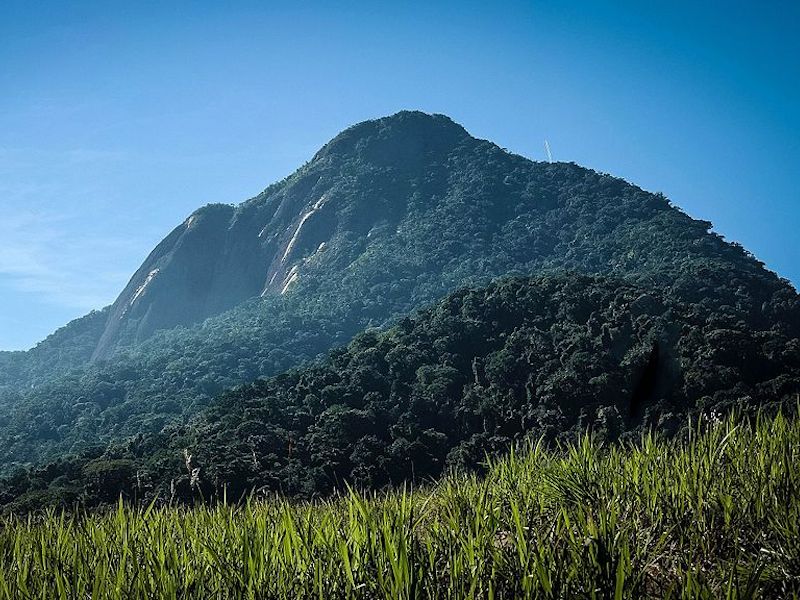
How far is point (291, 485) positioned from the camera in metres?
27.1

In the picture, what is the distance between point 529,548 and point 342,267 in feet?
286

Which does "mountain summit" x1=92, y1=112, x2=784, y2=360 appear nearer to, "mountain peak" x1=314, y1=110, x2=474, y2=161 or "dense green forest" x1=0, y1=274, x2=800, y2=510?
"mountain peak" x1=314, y1=110, x2=474, y2=161

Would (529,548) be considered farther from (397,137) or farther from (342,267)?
(397,137)

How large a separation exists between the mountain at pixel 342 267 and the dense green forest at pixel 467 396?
4.44m

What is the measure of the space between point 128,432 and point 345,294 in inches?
1368

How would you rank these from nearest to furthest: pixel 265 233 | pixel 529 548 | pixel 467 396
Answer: pixel 529 548 → pixel 467 396 → pixel 265 233

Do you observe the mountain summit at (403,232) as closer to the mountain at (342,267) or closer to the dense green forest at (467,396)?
the mountain at (342,267)

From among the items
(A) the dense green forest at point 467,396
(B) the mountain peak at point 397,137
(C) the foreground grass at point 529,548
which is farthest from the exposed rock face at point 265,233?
(C) the foreground grass at point 529,548

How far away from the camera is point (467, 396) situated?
3459 centimetres

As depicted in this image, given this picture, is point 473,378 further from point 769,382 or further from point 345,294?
point 345,294

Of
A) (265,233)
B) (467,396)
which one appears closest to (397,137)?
(265,233)

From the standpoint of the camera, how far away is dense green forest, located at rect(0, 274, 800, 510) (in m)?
27.8

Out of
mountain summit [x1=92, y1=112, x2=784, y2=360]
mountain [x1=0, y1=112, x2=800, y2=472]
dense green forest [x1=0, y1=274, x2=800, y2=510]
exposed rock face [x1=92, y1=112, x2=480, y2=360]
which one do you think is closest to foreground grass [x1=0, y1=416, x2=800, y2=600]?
dense green forest [x1=0, y1=274, x2=800, y2=510]

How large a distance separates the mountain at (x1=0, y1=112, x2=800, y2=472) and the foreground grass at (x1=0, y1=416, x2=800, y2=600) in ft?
111
